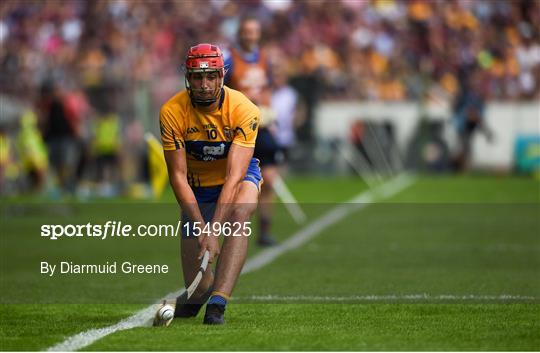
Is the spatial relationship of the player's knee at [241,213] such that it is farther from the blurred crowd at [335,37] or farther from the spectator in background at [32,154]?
the blurred crowd at [335,37]

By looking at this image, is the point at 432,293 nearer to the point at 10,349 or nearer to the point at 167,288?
the point at 167,288

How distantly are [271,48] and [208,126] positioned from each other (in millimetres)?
19593

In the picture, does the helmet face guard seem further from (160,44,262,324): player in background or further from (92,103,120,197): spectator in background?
(92,103,120,197): spectator in background

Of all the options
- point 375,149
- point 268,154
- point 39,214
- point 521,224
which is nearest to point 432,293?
point 268,154

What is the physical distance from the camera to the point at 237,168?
7.33 metres

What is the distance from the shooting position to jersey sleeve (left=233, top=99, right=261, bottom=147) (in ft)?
24.1

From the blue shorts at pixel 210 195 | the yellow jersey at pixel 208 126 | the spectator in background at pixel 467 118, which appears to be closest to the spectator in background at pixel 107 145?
the spectator in background at pixel 467 118

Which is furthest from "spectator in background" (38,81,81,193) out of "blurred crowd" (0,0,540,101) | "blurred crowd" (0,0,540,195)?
"blurred crowd" (0,0,540,101)

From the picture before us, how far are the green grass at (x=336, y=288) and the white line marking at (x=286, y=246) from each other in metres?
0.12

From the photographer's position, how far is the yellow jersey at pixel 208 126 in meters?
7.35

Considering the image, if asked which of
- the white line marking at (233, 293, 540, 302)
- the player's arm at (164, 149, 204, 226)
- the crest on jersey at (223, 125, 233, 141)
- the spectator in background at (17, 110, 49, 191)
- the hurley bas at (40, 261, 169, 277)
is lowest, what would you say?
the spectator in background at (17, 110, 49, 191)

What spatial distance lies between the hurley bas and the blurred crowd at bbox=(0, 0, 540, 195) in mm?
13882

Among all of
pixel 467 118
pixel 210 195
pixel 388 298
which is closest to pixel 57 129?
pixel 467 118

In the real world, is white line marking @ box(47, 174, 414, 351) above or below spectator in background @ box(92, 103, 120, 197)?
above
